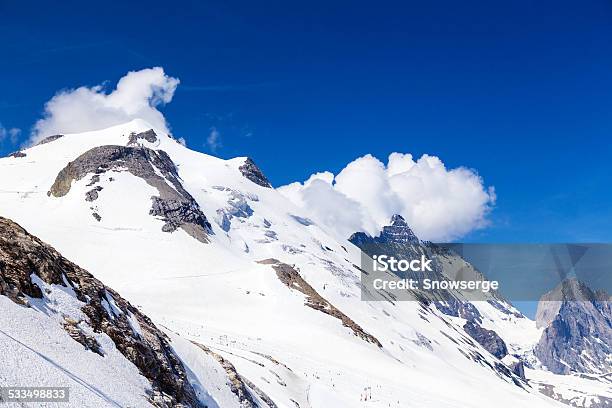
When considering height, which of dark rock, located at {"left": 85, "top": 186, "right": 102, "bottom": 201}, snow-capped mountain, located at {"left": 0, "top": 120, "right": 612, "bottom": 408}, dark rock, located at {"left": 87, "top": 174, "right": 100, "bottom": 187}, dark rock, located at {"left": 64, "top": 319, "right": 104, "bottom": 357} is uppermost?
dark rock, located at {"left": 87, "top": 174, "right": 100, "bottom": 187}

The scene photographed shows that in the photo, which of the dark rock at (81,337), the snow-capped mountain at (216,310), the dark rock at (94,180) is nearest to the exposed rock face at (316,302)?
the snow-capped mountain at (216,310)

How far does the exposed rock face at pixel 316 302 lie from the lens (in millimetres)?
85550

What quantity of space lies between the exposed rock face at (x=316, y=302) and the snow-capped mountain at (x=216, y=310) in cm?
44

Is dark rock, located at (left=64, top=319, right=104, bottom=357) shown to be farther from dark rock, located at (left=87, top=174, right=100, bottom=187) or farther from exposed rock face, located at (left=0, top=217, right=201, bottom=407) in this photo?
dark rock, located at (left=87, top=174, right=100, bottom=187)

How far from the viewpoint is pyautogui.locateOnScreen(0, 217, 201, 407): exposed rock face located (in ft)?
54.0

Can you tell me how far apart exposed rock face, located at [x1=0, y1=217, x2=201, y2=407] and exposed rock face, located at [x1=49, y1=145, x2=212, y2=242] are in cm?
12831

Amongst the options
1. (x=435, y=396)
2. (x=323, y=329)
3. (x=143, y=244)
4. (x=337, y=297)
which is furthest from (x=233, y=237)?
(x=435, y=396)

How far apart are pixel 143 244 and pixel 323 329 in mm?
69600

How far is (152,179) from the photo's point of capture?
17488 centimetres

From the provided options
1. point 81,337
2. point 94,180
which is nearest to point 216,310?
point 81,337

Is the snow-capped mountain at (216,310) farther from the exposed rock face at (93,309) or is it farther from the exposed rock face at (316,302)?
the exposed rock face at (316,302)

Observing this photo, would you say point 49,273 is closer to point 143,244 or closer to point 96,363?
point 96,363

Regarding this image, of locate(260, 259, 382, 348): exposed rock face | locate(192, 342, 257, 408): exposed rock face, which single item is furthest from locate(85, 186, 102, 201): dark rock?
locate(192, 342, 257, 408): exposed rock face

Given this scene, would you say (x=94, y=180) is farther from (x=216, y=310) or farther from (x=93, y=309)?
(x=93, y=309)
